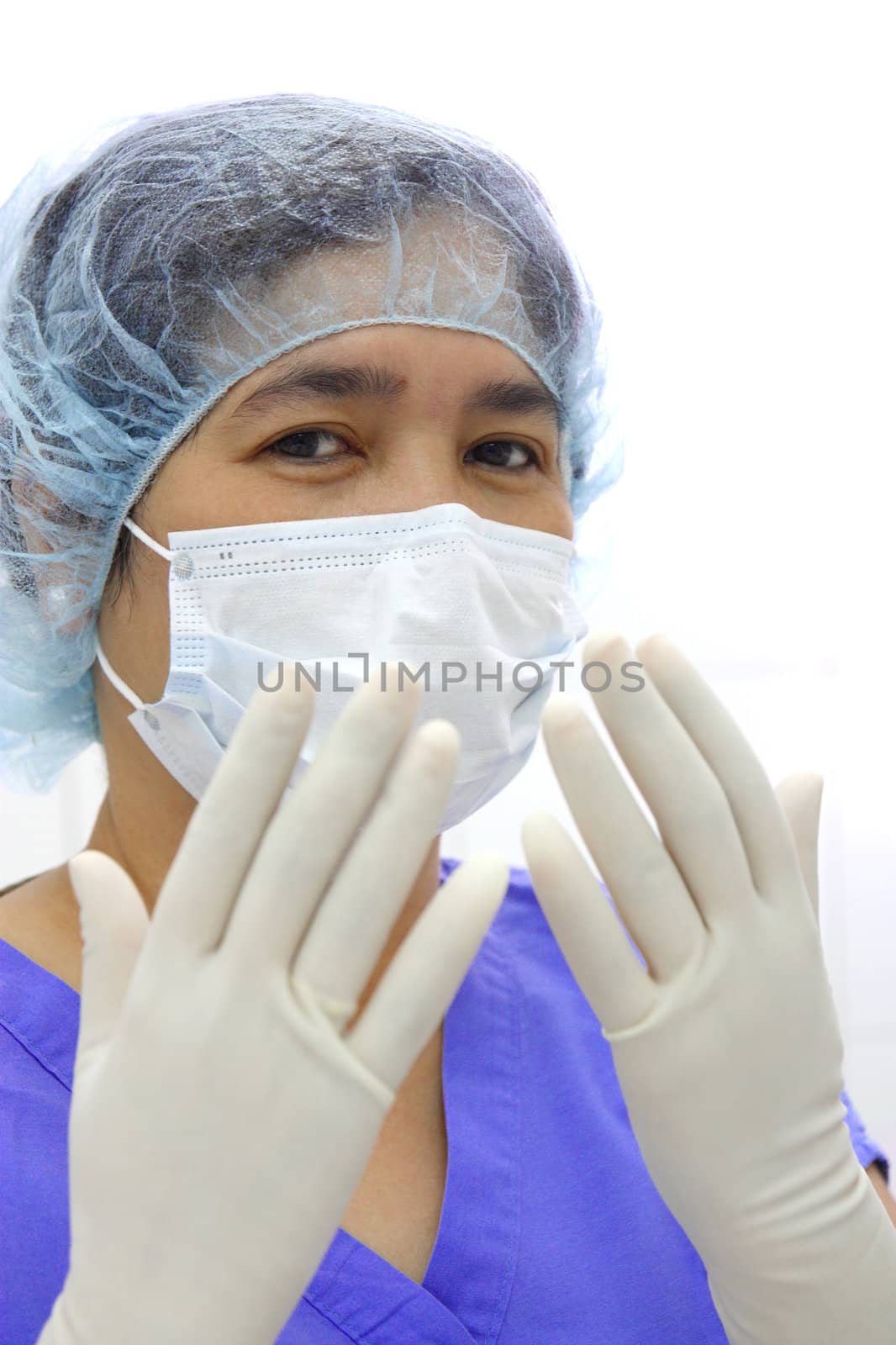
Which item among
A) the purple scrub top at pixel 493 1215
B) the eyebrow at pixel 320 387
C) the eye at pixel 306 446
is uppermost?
the eyebrow at pixel 320 387

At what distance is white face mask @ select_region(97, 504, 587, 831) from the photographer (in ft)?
3.38

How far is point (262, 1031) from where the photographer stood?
717mm

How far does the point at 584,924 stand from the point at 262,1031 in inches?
9.0

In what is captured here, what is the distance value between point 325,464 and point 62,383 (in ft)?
0.91

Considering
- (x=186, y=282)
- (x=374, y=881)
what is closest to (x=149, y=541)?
(x=186, y=282)

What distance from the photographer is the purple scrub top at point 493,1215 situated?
0.93 metres

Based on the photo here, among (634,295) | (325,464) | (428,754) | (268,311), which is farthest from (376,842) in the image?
(634,295)

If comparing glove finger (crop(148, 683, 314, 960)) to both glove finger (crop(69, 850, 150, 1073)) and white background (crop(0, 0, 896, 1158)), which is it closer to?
glove finger (crop(69, 850, 150, 1073))

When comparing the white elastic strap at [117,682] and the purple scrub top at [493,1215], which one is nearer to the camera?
the purple scrub top at [493,1215]

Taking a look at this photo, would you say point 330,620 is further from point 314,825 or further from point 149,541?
point 314,825

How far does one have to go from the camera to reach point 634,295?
1.96m

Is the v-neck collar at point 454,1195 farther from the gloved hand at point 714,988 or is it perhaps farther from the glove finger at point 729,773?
the glove finger at point 729,773

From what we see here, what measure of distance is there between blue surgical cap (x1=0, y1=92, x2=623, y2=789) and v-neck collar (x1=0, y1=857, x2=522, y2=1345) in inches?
14.1

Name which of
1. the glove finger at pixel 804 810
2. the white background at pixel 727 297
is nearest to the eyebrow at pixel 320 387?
the glove finger at pixel 804 810
